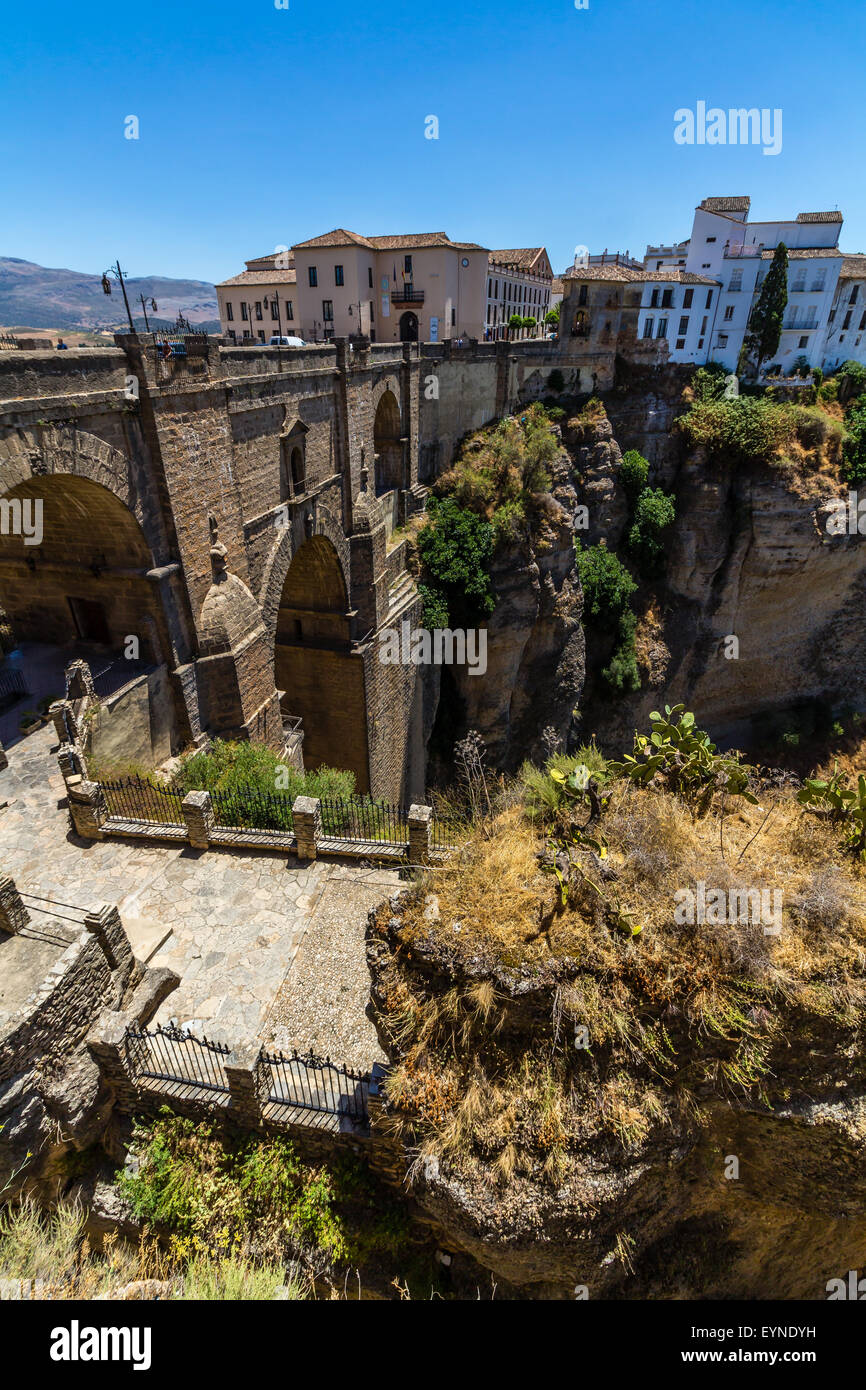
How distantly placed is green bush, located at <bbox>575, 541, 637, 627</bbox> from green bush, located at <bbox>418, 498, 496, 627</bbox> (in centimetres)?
724

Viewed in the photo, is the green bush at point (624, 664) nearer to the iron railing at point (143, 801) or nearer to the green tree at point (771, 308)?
the green tree at point (771, 308)

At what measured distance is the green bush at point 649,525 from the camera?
3195 cm

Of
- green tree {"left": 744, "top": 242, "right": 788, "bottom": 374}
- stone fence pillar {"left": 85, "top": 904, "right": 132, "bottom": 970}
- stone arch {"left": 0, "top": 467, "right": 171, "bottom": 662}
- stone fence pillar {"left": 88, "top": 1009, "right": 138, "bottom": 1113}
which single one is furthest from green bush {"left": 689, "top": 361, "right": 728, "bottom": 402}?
stone fence pillar {"left": 88, "top": 1009, "right": 138, "bottom": 1113}

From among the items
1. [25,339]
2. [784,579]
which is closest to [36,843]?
[25,339]

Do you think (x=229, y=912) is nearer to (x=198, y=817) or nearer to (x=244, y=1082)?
(x=198, y=817)

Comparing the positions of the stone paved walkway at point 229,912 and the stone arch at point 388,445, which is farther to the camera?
the stone arch at point 388,445

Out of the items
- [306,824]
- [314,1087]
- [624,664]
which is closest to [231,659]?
[306,824]

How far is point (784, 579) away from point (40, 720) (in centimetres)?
3301

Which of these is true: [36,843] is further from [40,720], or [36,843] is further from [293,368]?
[293,368]

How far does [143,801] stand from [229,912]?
2.88m

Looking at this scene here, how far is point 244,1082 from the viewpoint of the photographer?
24.3ft

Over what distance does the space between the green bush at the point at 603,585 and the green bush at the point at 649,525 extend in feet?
7.87

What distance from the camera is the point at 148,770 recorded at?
12391 mm

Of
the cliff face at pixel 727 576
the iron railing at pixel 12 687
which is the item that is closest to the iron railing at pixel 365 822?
Result: the iron railing at pixel 12 687
